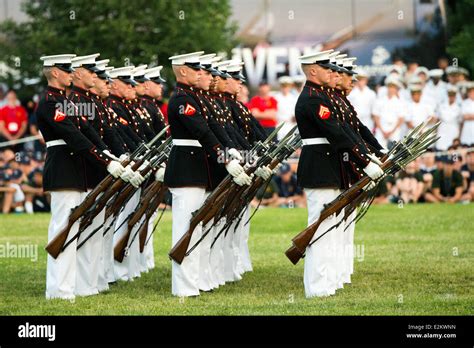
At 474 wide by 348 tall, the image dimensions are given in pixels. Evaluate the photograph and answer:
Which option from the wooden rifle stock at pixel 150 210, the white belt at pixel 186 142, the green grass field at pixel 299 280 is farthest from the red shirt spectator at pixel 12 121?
the white belt at pixel 186 142

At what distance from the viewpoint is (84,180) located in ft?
43.1

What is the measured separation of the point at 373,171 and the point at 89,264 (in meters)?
3.10

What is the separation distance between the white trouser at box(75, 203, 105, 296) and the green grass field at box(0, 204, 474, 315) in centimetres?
17

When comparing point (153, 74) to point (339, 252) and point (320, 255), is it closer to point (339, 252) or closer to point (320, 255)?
point (339, 252)

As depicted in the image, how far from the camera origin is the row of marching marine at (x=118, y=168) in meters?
12.9

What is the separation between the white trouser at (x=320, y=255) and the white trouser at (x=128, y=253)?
2.83 metres

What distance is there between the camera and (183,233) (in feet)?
43.2

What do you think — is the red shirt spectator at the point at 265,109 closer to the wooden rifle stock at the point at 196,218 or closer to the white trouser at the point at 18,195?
the white trouser at the point at 18,195

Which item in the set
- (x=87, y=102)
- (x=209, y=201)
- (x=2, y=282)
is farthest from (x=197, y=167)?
(x=2, y=282)

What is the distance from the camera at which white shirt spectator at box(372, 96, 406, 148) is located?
22.9 meters

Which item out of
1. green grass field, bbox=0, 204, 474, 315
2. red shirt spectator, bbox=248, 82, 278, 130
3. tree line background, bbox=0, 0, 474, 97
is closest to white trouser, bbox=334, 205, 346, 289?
green grass field, bbox=0, 204, 474, 315

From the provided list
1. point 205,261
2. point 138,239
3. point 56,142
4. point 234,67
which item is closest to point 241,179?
point 205,261

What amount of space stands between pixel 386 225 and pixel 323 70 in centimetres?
746
